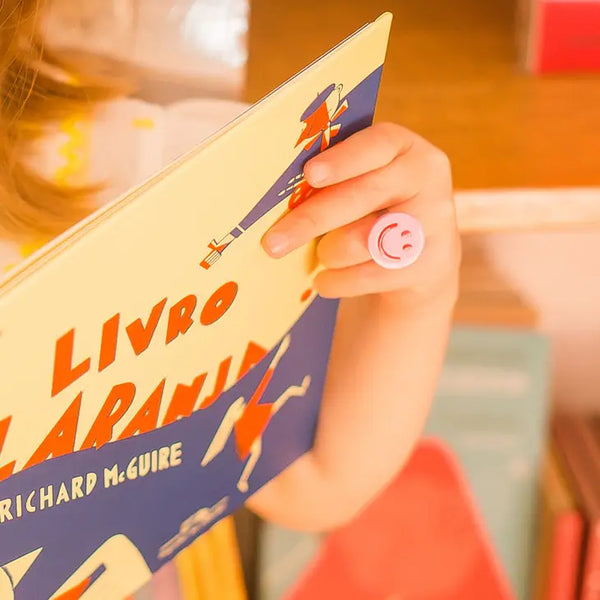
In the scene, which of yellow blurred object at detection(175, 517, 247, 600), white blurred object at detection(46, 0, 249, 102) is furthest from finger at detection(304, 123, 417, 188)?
yellow blurred object at detection(175, 517, 247, 600)

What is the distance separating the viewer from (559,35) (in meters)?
0.65

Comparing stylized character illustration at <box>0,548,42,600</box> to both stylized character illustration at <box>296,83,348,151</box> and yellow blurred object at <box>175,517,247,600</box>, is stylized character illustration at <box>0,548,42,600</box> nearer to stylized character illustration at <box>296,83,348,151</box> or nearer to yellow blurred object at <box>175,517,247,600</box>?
stylized character illustration at <box>296,83,348,151</box>

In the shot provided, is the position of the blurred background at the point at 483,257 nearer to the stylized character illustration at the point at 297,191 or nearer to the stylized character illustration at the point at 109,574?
the stylized character illustration at the point at 297,191

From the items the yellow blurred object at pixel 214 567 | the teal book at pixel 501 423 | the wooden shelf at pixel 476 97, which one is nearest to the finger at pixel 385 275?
the wooden shelf at pixel 476 97

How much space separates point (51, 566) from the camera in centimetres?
37

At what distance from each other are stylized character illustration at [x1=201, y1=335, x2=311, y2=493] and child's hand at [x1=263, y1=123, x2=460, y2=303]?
73 mm

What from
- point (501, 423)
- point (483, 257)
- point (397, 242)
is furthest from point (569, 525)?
point (397, 242)

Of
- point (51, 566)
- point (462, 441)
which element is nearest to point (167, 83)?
point (51, 566)

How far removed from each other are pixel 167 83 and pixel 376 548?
2.40 ft

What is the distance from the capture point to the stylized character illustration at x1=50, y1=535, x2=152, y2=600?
399mm

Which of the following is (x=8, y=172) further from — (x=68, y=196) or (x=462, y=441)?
(x=462, y=441)

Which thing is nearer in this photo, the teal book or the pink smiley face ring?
the pink smiley face ring

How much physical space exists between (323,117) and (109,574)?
0.99ft

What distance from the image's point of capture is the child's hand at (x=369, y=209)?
14.6 inches
